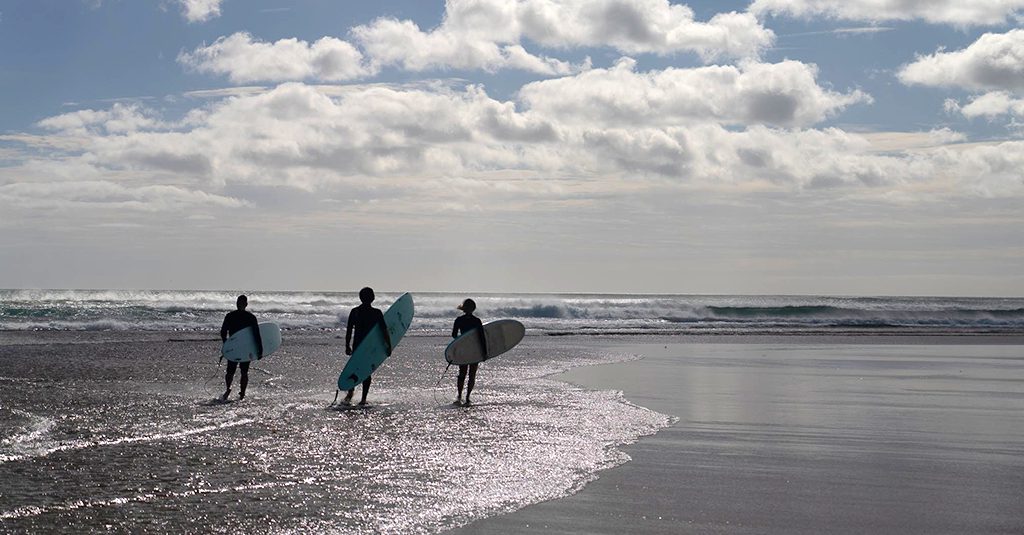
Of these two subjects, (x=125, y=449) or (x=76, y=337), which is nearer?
(x=125, y=449)

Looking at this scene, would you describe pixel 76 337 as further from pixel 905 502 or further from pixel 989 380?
pixel 905 502

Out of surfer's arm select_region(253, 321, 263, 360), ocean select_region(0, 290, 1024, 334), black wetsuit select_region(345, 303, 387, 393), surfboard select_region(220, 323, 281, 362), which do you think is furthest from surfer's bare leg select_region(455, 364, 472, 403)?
ocean select_region(0, 290, 1024, 334)

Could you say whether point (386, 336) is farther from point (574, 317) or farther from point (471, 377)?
point (574, 317)

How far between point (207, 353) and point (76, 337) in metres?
8.43

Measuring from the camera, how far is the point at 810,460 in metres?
8.54

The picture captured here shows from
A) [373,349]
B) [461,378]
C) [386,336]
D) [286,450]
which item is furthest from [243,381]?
[286,450]

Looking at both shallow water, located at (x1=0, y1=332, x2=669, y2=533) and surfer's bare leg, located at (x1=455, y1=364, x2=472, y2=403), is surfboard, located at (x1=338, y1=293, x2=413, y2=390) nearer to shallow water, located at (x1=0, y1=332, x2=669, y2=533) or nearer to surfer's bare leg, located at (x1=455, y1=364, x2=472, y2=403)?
shallow water, located at (x1=0, y1=332, x2=669, y2=533)

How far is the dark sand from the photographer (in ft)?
20.7

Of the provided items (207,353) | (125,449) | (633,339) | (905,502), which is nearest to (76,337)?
(207,353)

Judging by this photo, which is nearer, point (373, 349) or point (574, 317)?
point (373, 349)

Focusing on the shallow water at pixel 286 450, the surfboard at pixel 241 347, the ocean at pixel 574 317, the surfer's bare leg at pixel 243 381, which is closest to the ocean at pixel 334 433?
the shallow water at pixel 286 450

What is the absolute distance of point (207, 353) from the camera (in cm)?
2286

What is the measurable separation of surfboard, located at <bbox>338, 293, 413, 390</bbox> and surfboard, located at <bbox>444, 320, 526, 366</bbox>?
3.02 ft

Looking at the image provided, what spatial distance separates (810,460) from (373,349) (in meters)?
6.86
